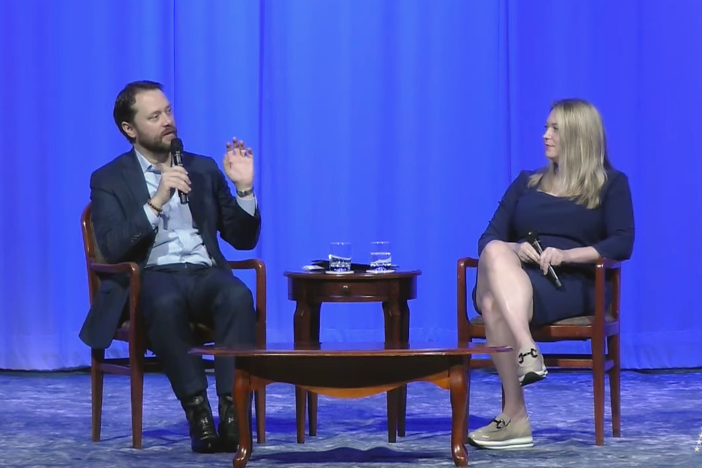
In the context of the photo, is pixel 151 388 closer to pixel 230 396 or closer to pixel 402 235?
pixel 402 235

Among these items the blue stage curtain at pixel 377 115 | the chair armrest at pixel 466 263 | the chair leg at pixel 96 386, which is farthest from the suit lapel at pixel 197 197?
the blue stage curtain at pixel 377 115

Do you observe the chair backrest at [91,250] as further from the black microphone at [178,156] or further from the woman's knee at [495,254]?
the woman's knee at [495,254]

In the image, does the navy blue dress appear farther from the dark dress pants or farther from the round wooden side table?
the dark dress pants

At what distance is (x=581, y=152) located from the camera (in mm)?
3746

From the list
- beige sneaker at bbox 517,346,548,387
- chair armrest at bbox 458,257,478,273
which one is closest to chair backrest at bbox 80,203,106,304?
chair armrest at bbox 458,257,478,273

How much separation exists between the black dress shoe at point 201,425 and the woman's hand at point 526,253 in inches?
42.5

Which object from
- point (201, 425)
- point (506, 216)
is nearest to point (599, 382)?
point (506, 216)

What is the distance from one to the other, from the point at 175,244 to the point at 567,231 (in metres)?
1.25

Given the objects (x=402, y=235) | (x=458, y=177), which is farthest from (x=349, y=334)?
(x=458, y=177)

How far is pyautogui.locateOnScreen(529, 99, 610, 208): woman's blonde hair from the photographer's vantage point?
3.75 meters

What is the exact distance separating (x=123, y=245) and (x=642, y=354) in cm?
278

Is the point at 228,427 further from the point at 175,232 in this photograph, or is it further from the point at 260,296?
the point at 175,232

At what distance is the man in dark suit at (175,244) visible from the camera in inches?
134

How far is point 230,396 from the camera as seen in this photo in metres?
3.37
